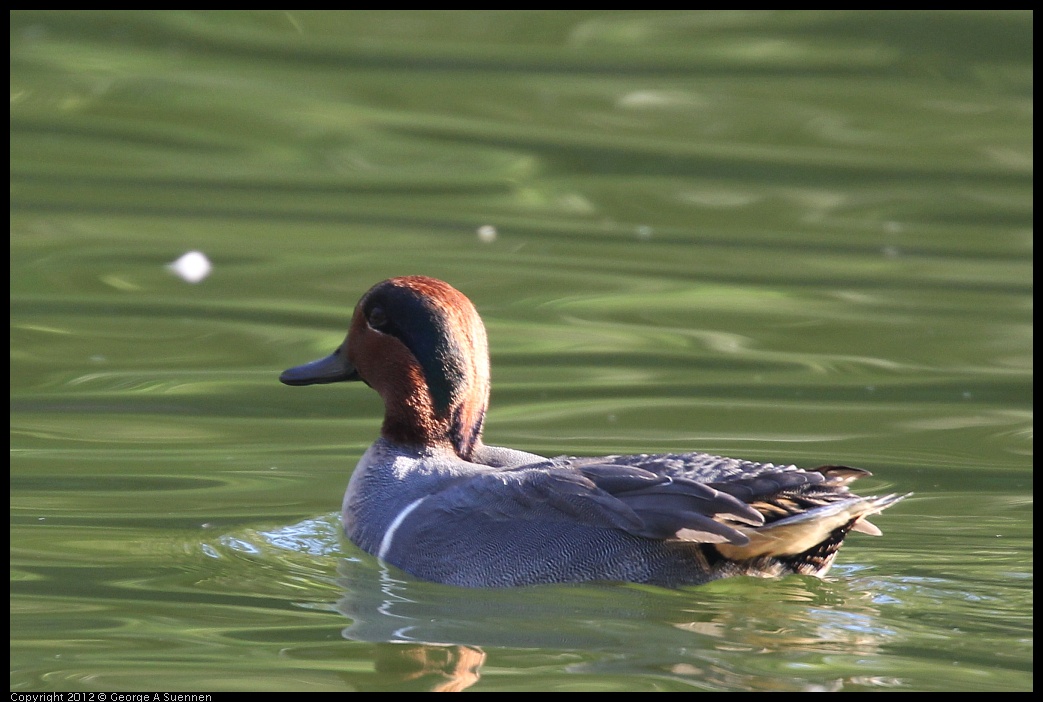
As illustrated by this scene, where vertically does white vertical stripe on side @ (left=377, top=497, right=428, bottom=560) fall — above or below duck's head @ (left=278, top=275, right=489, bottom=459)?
below

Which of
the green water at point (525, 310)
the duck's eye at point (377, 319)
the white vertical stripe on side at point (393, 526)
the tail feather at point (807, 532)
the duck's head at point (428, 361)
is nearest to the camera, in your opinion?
the green water at point (525, 310)

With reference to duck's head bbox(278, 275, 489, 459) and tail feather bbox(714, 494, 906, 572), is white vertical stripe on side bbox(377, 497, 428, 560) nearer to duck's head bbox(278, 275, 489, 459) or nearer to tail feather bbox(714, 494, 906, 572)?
duck's head bbox(278, 275, 489, 459)

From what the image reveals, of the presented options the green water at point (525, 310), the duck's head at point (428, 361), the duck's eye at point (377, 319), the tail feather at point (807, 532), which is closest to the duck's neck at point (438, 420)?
the duck's head at point (428, 361)

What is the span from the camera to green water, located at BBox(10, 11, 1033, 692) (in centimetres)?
572

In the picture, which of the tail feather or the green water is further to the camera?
the tail feather

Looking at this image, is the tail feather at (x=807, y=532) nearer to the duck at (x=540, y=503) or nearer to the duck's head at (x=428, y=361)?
the duck at (x=540, y=503)

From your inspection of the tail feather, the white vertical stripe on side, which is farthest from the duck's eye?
the tail feather

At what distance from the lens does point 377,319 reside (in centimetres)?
712

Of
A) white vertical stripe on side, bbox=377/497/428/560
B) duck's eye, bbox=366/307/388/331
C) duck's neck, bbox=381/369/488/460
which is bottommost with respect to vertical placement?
white vertical stripe on side, bbox=377/497/428/560

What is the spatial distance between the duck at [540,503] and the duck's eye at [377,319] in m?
0.06

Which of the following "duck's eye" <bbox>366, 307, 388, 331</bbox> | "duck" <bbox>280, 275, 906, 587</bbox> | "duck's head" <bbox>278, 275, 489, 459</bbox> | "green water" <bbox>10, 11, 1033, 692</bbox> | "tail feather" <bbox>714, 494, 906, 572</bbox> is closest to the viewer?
"green water" <bbox>10, 11, 1033, 692</bbox>

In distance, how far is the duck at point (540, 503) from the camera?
6.07 meters

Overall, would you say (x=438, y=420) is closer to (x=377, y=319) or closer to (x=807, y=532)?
(x=377, y=319)

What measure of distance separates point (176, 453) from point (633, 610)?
9.54ft
